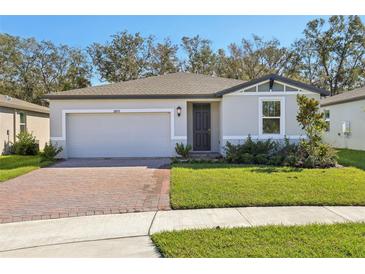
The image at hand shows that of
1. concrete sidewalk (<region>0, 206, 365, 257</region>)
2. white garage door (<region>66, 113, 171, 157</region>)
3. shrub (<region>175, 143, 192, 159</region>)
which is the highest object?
white garage door (<region>66, 113, 171, 157</region>)

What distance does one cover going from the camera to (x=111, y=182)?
30.0 ft

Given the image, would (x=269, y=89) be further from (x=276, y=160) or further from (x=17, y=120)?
A: (x=17, y=120)

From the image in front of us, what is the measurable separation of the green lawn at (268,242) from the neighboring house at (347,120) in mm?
14355

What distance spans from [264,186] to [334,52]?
3241 cm

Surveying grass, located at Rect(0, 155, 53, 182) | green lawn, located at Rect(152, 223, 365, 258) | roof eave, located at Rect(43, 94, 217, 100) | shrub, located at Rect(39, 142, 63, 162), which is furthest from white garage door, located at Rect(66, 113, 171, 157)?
green lawn, located at Rect(152, 223, 365, 258)

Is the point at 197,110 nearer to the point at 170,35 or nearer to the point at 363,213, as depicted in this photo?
the point at 363,213

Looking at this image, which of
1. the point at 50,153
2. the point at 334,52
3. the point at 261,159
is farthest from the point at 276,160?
the point at 334,52

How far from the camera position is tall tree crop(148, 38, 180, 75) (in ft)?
117

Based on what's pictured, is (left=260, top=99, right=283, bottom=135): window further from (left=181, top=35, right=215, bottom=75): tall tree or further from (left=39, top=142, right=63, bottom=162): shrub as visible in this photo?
(left=181, top=35, right=215, bottom=75): tall tree

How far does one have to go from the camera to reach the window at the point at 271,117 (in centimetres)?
1365

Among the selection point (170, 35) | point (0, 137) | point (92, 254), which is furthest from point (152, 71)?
point (92, 254)

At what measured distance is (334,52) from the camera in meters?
34.9

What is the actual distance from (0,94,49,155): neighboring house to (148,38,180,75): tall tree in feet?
51.1
